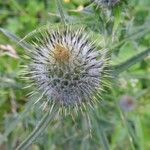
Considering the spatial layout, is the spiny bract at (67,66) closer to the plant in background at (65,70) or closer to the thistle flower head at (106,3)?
the plant in background at (65,70)

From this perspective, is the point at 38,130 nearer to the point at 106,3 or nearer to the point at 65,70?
the point at 65,70

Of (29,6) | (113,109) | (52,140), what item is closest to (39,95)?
(52,140)

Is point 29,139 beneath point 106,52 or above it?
beneath

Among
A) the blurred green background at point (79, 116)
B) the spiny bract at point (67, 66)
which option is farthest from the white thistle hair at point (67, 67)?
the blurred green background at point (79, 116)

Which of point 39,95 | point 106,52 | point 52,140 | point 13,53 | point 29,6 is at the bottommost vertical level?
point 52,140

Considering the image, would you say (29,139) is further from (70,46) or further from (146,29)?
(146,29)

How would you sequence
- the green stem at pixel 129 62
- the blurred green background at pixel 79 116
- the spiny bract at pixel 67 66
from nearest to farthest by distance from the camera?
the spiny bract at pixel 67 66, the green stem at pixel 129 62, the blurred green background at pixel 79 116

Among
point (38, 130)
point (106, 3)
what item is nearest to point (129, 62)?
point (106, 3)

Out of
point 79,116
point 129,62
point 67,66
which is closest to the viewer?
point 67,66
